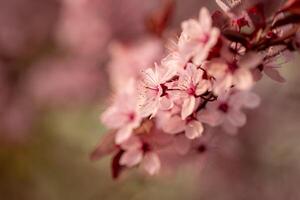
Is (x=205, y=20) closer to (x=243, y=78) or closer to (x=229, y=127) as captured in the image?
(x=243, y=78)

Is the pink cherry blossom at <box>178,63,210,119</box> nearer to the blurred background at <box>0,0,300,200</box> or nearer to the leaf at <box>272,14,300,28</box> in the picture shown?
the leaf at <box>272,14,300,28</box>

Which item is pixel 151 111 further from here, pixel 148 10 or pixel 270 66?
pixel 148 10

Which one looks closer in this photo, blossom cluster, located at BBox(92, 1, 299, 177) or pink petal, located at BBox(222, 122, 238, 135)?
blossom cluster, located at BBox(92, 1, 299, 177)

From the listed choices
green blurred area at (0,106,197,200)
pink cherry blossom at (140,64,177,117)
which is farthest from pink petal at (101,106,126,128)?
green blurred area at (0,106,197,200)

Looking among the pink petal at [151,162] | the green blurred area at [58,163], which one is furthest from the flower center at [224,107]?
the green blurred area at [58,163]

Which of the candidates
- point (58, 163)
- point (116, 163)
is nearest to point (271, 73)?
point (116, 163)

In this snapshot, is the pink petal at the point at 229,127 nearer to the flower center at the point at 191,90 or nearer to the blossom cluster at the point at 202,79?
the blossom cluster at the point at 202,79
